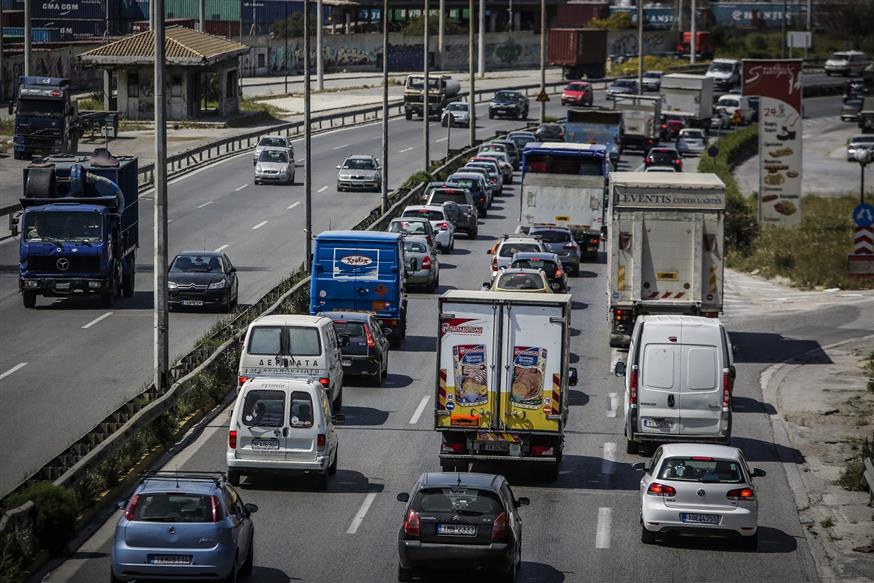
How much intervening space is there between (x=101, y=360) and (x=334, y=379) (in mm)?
7286

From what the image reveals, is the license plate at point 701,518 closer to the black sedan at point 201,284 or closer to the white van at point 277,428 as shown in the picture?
the white van at point 277,428

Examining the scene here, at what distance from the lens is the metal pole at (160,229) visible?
95.3ft

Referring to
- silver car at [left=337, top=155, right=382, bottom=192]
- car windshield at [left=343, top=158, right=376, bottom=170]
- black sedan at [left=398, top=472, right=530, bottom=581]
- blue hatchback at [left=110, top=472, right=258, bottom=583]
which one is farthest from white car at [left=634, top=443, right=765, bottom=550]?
car windshield at [left=343, top=158, right=376, bottom=170]

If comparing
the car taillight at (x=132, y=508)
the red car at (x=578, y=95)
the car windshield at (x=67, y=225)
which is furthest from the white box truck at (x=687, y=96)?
the car taillight at (x=132, y=508)

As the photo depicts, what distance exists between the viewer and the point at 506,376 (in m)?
25.3

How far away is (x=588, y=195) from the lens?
175ft

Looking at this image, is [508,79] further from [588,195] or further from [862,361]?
[862,361]

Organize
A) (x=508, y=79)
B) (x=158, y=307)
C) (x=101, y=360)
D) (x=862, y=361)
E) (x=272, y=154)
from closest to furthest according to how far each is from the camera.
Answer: (x=158, y=307)
(x=101, y=360)
(x=862, y=361)
(x=272, y=154)
(x=508, y=79)

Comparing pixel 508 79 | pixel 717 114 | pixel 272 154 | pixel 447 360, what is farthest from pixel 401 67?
pixel 447 360

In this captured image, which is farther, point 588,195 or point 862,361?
point 588,195

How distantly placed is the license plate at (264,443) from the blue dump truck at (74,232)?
18434mm

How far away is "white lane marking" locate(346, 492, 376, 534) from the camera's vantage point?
22.5m

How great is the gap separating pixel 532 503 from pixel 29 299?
834 inches

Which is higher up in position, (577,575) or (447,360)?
(447,360)
